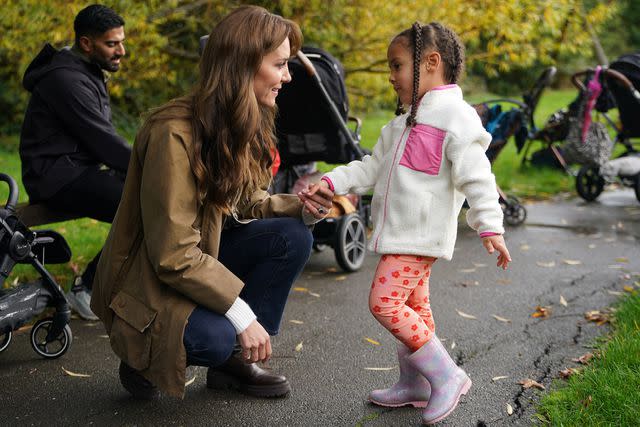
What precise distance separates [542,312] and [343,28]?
517 centimetres

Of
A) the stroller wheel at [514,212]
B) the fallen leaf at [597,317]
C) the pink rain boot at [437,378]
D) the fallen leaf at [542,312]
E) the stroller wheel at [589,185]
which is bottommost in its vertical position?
the stroller wheel at [589,185]

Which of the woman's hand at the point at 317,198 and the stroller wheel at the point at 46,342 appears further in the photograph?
the stroller wheel at the point at 46,342

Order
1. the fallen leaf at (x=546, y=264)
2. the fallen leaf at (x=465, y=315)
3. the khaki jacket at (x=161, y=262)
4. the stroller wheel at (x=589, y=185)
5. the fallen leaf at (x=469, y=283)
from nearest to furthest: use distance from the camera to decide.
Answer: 1. the khaki jacket at (x=161, y=262)
2. the fallen leaf at (x=465, y=315)
3. the fallen leaf at (x=469, y=283)
4. the fallen leaf at (x=546, y=264)
5. the stroller wheel at (x=589, y=185)

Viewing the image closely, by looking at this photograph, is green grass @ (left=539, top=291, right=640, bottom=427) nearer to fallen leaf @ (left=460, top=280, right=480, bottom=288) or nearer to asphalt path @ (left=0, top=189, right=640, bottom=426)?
asphalt path @ (left=0, top=189, right=640, bottom=426)

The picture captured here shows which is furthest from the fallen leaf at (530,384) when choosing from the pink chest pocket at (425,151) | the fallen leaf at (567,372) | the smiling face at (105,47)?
the smiling face at (105,47)

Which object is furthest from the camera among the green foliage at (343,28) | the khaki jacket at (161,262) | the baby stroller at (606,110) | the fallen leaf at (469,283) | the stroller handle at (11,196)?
the baby stroller at (606,110)

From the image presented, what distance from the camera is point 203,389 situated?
347 cm

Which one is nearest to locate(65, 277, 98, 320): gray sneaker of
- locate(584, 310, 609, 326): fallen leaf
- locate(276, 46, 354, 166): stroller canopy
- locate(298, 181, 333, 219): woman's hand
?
locate(276, 46, 354, 166): stroller canopy

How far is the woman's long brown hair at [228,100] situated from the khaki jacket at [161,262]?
6 centimetres

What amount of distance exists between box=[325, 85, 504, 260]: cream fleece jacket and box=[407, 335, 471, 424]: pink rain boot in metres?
0.39

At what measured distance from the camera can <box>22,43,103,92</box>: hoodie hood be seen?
4320mm

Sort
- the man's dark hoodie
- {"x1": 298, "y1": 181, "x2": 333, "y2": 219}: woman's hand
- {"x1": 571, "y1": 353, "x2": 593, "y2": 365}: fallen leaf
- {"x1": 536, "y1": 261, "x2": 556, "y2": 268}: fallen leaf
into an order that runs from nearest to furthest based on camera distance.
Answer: {"x1": 298, "y1": 181, "x2": 333, "y2": 219}: woman's hand
{"x1": 571, "y1": 353, "x2": 593, "y2": 365}: fallen leaf
the man's dark hoodie
{"x1": 536, "y1": 261, "x2": 556, "y2": 268}: fallen leaf

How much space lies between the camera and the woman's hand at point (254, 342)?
2.84 m

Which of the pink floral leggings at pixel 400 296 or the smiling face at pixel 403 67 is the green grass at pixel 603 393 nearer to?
the pink floral leggings at pixel 400 296
